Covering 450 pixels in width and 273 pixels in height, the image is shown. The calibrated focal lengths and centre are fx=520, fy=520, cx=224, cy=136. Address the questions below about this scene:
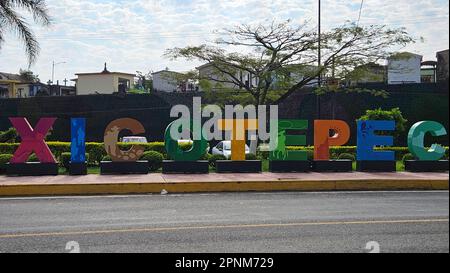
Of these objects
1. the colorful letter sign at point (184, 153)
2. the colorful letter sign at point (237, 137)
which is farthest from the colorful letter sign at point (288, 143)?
the colorful letter sign at point (184, 153)

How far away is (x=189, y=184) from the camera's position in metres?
14.2

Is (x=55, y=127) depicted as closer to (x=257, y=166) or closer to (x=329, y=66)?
(x=329, y=66)

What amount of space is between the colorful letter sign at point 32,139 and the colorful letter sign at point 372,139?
10.2 m

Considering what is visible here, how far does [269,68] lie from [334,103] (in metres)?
12.0

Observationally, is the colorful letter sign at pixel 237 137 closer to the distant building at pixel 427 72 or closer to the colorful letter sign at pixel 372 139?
the colorful letter sign at pixel 372 139

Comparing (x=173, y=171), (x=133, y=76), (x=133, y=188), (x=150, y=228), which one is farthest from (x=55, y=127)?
(x=150, y=228)

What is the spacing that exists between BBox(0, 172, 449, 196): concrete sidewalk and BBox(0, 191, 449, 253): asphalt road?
846 millimetres

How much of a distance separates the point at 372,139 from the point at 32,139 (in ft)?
36.8

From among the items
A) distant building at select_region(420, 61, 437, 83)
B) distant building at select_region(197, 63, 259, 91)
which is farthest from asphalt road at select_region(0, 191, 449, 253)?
distant building at select_region(420, 61, 437, 83)

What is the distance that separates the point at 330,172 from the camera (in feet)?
58.6

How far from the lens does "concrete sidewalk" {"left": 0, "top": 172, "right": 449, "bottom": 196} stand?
542 inches
